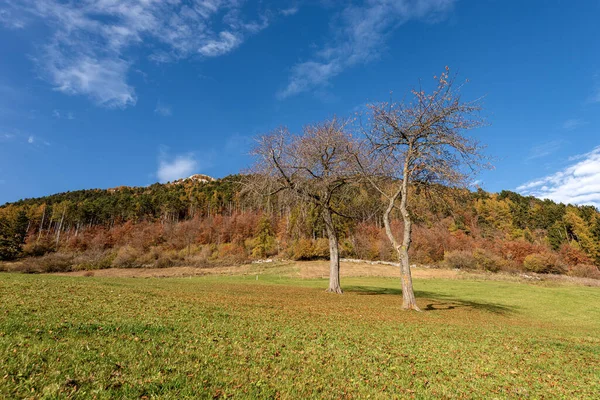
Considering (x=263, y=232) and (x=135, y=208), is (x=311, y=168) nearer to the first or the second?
(x=263, y=232)

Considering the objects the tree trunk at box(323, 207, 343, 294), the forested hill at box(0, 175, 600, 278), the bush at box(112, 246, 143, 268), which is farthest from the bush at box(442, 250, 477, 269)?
the bush at box(112, 246, 143, 268)

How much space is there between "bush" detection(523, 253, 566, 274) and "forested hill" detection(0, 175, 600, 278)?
2.26 feet

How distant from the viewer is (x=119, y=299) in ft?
35.1

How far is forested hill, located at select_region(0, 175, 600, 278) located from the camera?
2165 inches

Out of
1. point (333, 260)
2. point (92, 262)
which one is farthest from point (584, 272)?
point (92, 262)

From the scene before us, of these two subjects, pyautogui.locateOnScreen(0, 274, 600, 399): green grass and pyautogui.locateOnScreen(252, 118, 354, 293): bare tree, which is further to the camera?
pyautogui.locateOnScreen(252, 118, 354, 293): bare tree

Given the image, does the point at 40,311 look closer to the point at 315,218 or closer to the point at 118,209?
the point at 315,218

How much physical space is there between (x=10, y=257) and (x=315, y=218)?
9095 centimetres

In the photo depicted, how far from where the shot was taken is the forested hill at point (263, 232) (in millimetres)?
55000

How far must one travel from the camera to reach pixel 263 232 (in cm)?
7631

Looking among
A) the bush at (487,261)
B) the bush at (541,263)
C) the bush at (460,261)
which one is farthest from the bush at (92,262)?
the bush at (541,263)

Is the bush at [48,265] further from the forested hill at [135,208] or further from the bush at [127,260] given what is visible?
the forested hill at [135,208]

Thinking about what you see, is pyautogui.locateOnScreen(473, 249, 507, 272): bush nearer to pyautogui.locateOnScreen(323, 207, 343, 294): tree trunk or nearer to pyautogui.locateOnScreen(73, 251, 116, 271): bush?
pyautogui.locateOnScreen(323, 207, 343, 294): tree trunk

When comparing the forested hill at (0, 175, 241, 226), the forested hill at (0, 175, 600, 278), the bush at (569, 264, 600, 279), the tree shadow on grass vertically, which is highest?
the forested hill at (0, 175, 241, 226)
